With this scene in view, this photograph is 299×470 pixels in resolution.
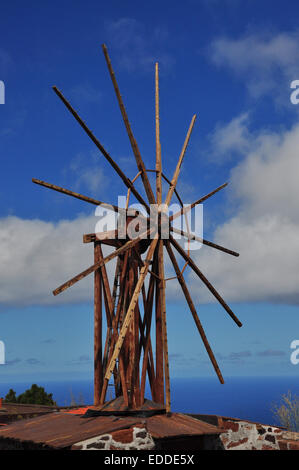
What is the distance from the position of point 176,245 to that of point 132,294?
2.08 metres

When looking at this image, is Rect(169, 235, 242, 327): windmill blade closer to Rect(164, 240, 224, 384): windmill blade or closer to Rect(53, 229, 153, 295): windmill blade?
Rect(164, 240, 224, 384): windmill blade

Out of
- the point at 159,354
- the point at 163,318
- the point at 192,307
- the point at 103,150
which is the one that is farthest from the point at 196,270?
the point at 103,150

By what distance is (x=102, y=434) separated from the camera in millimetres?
10961

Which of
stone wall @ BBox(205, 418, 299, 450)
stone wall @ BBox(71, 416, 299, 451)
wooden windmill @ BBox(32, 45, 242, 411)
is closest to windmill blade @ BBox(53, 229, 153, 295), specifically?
wooden windmill @ BBox(32, 45, 242, 411)

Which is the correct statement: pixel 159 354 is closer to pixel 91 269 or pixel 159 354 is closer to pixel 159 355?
pixel 159 355

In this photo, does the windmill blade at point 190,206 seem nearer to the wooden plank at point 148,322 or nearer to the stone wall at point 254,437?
the wooden plank at point 148,322

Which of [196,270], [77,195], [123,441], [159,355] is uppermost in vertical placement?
[77,195]

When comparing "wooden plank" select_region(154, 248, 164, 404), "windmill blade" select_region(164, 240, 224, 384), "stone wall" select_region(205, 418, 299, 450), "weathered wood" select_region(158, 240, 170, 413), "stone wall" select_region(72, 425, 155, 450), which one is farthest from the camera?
"windmill blade" select_region(164, 240, 224, 384)

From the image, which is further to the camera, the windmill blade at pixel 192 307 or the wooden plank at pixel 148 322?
the windmill blade at pixel 192 307

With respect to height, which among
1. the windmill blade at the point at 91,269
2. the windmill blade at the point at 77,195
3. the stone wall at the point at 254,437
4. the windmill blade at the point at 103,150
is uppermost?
the windmill blade at the point at 103,150

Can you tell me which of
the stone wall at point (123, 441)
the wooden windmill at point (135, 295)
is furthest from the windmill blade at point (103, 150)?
the stone wall at point (123, 441)

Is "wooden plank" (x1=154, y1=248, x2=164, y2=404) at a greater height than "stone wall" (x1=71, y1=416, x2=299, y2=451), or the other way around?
"wooden plank" (x1=154, y1=248, x2=164, y2=404)
